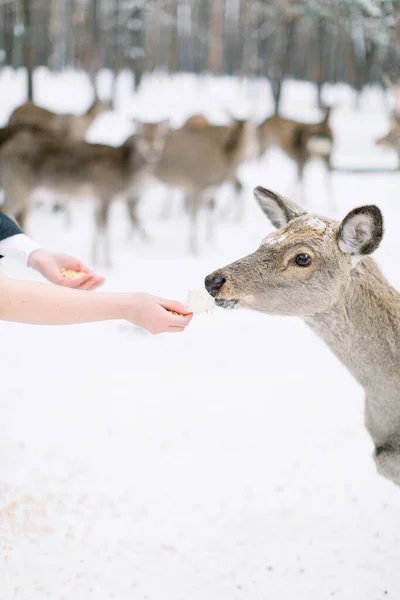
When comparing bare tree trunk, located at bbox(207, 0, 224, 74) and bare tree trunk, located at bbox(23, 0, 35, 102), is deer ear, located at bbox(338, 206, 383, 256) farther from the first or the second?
bare tree trunk, located at bbox(207, 0, 224, 74)

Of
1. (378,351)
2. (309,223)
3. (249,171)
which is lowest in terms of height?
(249,171)

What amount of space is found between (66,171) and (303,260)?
4.12 m

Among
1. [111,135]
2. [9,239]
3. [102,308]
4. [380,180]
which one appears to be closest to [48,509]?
[9,239]

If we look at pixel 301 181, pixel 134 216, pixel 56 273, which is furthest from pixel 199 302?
pixel 301 181

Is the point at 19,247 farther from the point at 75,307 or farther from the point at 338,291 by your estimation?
the point at 338,291

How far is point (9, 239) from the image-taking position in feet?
7.10

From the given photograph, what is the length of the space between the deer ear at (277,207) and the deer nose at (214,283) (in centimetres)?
35

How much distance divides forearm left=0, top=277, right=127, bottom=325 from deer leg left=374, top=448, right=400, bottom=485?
0.95m

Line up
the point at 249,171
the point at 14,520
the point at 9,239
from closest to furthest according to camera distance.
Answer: the point at 9,239 → the point at 14,520 → the point at 249,171

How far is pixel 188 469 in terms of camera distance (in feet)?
8.80

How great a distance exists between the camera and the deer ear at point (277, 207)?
1.94m

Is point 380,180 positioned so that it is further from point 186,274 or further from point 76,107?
point 76,107

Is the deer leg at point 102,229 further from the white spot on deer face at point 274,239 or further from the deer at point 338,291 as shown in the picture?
the white spot on deer face at point 274,239

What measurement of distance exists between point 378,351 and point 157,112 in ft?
45.4
